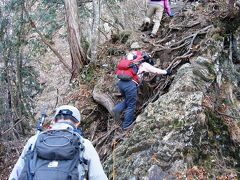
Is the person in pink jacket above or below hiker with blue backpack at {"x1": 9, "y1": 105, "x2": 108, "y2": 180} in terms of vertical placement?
below

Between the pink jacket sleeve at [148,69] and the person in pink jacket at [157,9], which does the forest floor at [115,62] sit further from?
the pink jacket sleeve at [148,69]

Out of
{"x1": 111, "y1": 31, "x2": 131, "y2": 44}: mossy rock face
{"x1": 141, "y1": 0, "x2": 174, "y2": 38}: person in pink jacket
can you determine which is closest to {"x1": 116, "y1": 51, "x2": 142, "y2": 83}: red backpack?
{"x1": 141, "y1": 0, "x2": 174, "y2": 38}: person in pink jacket

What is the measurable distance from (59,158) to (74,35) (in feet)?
Answer: 20.2

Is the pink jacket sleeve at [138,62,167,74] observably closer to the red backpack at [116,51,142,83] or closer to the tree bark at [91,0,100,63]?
the red backpack at [116,51,142,83]

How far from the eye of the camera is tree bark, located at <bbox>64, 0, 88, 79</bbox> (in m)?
9.41

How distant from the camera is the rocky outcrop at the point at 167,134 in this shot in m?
4.58

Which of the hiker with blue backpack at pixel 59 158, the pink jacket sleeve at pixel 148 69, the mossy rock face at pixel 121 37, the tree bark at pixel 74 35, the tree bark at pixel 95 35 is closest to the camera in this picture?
the hiker with blue backpack at pixel 59 158

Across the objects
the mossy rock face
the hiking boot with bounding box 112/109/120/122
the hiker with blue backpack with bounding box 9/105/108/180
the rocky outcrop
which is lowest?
the hiking boot with bounding box 112/109/120/122

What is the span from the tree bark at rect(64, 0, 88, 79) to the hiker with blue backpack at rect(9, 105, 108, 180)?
18.7ft

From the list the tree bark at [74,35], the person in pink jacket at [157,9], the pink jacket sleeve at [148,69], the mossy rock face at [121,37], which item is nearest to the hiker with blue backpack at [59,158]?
the pink jacket sleeve at [148,69]

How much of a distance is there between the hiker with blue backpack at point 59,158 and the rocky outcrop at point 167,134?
0.96 metres

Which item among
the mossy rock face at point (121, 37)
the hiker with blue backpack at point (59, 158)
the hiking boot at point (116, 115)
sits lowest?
the hiking boot at point (116, 115)

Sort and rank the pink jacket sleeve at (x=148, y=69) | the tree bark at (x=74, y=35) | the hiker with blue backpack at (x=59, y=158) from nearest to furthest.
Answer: the hiker with blue backpack at (x=59, y=158)
the pink jacket sleeve at (x=148, y=69)
the tree bark at (x=74, y=35)

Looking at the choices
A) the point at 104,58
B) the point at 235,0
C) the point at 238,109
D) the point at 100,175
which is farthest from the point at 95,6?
the point at 100,175
